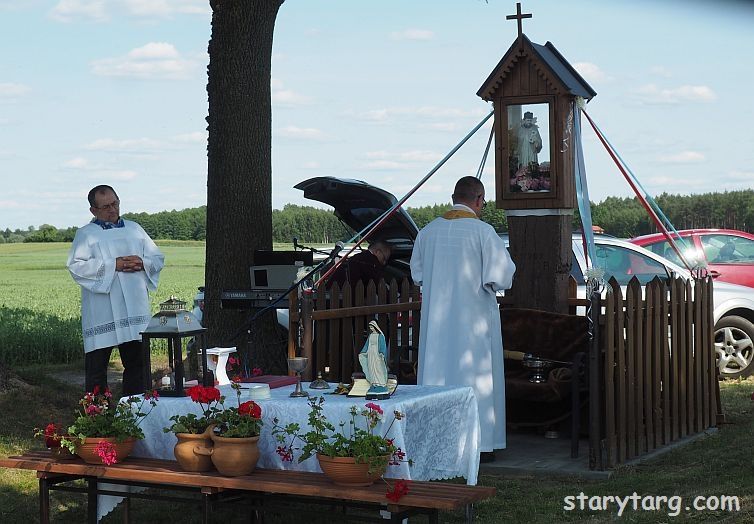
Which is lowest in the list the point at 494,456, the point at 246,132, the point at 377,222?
the point at 494,456

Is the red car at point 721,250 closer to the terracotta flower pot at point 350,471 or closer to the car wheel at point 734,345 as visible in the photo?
the car wheel at point 734,345

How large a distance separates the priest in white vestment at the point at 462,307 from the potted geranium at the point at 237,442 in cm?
302

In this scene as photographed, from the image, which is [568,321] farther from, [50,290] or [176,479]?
[50,290]

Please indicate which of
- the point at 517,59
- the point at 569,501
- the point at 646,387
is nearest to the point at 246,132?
Result: the point at 517,59

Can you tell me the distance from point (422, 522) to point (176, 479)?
1.63m

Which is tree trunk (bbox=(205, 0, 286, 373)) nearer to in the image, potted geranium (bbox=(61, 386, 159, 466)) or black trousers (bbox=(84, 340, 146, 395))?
black trousers (bbox=(84, 340, 146, 395))

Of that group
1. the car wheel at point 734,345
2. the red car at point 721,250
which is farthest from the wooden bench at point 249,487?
the red car at point 721,250

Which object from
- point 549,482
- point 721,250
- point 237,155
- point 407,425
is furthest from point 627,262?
point 407,425

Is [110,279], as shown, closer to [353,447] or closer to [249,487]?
[249,487]

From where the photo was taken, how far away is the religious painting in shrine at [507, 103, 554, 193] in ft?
28.9

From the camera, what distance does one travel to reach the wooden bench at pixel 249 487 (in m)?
4.56

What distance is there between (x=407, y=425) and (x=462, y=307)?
9.13ft

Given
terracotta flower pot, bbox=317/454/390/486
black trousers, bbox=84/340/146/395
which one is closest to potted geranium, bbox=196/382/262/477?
terracotta flower pot, bbox=317/454/390/486

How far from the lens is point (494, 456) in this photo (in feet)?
26.2
